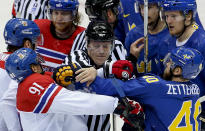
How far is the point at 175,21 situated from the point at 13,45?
1.04 metres

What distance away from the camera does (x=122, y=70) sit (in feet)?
8.30

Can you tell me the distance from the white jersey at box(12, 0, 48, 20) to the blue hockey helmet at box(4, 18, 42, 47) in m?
0.99

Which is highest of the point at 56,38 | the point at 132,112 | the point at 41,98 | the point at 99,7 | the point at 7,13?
the point at 99,7

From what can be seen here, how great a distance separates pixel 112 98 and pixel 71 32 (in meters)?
1.08

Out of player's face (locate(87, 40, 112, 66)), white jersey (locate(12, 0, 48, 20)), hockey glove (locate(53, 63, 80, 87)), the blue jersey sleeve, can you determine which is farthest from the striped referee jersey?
white jersey (locate(12, 0, 48, 20))

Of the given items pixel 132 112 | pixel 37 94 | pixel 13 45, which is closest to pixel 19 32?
pixel 13 45

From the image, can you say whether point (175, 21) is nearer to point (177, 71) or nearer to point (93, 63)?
point (177, 71)

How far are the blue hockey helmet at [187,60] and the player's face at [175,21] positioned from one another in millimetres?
306

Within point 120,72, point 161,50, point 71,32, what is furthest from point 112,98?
point 71,32

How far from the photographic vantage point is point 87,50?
284 cm

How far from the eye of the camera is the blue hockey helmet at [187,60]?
99.7 inches

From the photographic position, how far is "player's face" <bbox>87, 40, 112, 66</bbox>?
9.09 ft

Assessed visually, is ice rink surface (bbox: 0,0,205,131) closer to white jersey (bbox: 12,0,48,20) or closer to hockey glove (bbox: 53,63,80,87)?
white jersey (bbox: 12,0,48,20)

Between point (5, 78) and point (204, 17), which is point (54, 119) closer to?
point (5, 78)
